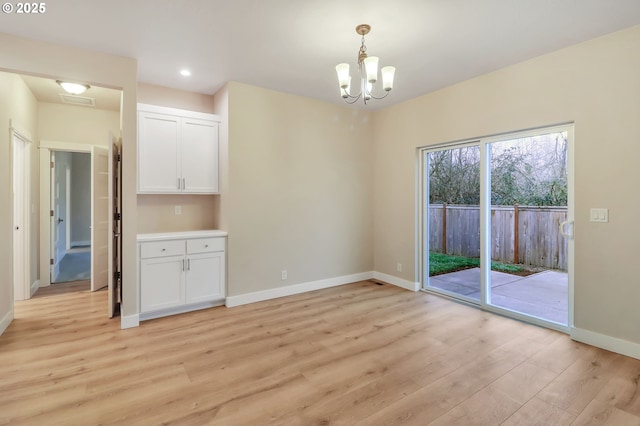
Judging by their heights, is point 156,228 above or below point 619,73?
below

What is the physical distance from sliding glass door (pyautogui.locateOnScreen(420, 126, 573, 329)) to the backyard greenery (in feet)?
0.04

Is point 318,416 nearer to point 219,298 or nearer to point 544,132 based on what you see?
point 219,298

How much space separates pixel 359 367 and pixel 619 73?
3.36 metres

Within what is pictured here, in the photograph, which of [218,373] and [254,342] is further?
[254,342]

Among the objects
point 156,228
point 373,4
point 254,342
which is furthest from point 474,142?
point 156,228

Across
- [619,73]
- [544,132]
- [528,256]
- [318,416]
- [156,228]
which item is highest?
[619,73]

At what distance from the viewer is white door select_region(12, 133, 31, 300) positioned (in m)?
3.92

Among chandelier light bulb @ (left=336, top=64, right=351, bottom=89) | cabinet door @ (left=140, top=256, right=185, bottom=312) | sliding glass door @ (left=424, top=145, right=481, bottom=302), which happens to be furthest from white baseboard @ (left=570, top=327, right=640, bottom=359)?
cabinet door @ (left=140, top=256, right=185, bottom=312)

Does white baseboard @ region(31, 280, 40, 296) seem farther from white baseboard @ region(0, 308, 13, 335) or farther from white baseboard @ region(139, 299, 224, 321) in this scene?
white baseboard @ region(139, 299, 224, 321)

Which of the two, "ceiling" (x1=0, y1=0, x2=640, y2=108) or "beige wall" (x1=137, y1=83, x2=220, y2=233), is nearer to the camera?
"ceiling" (x1=0, y1=0, x2=640, y2=108)

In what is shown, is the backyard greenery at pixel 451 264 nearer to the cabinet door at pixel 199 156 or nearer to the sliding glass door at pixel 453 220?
the sliding glass door at pixel 453 220

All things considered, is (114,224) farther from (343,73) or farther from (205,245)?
(343,73)

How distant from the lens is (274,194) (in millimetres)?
4133

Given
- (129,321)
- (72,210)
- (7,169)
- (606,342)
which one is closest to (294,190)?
(129,321)
